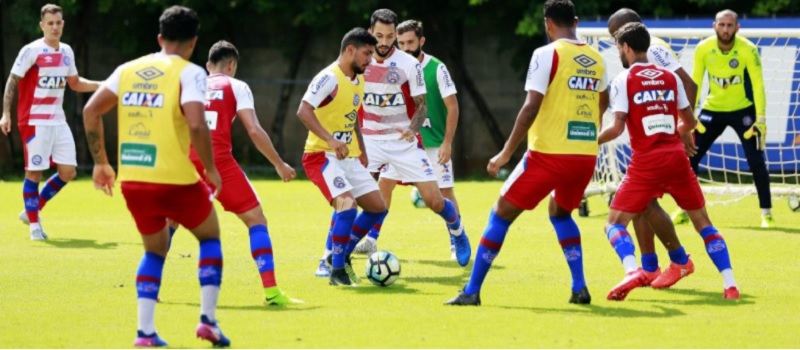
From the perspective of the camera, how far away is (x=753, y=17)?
2194 centimetres

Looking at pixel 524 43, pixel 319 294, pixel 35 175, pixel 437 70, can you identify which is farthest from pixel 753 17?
pixel 319 294

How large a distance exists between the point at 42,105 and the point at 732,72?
7257mm

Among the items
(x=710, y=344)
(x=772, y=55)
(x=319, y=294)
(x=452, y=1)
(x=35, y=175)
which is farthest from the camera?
(x=452, y=1)

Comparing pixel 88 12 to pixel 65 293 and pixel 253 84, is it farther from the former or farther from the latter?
pixel 65 293

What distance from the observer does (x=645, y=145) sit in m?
8.98

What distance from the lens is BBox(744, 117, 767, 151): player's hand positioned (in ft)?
45.7

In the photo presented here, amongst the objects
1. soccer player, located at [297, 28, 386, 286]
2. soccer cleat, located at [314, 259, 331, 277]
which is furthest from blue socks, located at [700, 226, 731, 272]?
soccer cleat, located at [314, 259, 331, 277]

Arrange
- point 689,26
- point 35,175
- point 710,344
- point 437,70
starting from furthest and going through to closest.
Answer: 1. point 689,26
2. point 35,175
3. point 437,70
4. point 710,344

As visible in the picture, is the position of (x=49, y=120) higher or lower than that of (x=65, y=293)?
higher

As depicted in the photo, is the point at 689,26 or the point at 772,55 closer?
the point at 772,55

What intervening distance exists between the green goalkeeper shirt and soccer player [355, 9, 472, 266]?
13.4ft

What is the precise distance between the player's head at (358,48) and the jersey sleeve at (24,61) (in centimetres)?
502

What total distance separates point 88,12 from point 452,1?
690cm

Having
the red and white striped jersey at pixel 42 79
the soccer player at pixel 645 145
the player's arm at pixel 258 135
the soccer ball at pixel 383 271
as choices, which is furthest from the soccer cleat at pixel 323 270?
the red and white striped jersey at pixel 42 79
